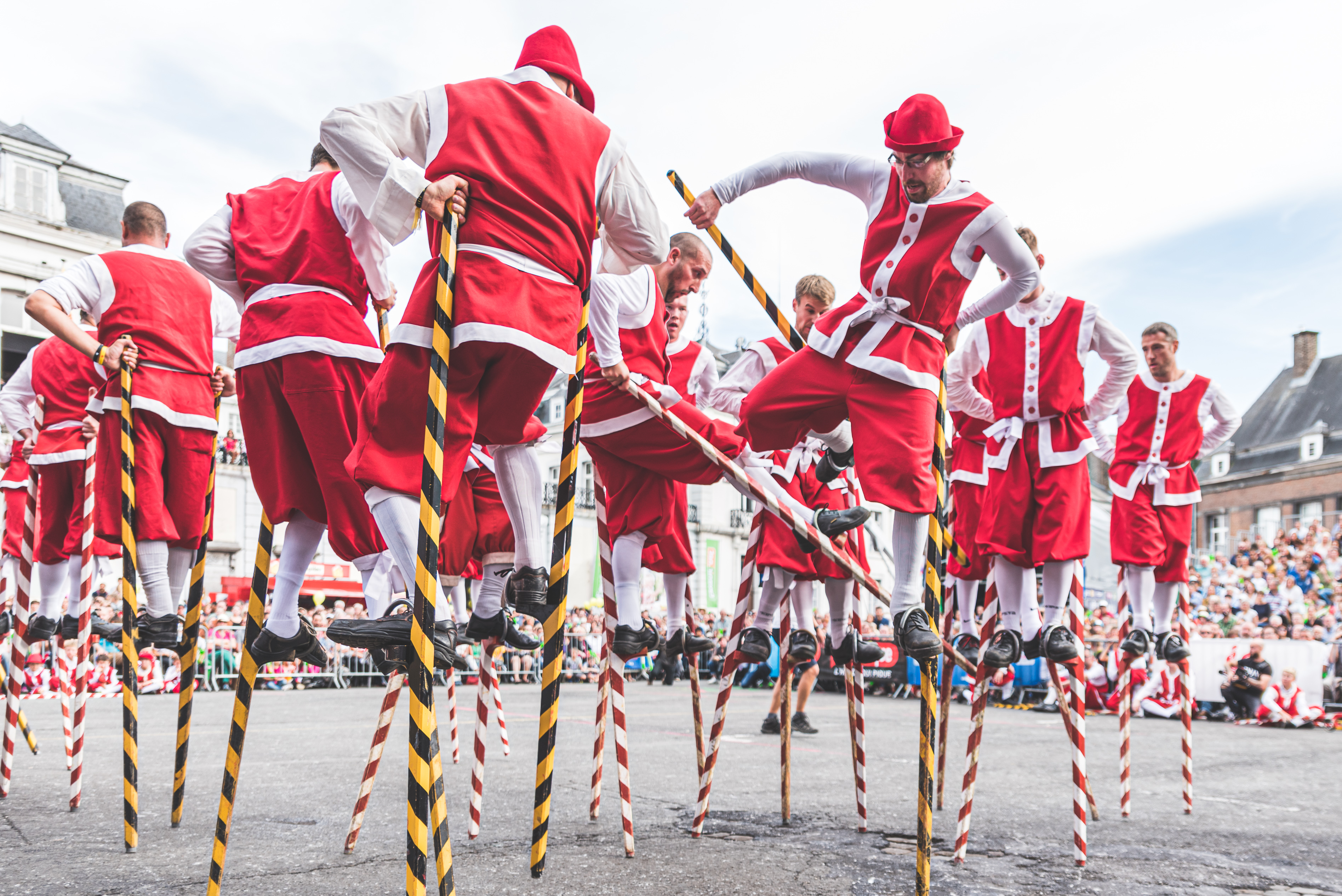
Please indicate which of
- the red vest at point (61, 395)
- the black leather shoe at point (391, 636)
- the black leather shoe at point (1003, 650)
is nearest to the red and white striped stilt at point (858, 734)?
the black leather shoe at point (1003, 650)

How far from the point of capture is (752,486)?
4250 millimetres

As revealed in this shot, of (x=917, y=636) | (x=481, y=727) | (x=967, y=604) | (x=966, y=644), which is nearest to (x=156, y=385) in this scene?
(x=481, y=727)

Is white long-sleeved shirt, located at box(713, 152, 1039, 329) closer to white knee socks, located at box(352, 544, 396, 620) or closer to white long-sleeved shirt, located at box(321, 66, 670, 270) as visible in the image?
white long-sleeved shirt, located at box(321, 66, 670, 270)

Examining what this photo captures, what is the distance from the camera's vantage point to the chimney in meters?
54.8

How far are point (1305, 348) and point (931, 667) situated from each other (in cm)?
6280

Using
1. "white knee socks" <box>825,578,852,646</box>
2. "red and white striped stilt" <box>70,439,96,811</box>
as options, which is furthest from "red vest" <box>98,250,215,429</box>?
"white knee socks" <box>825,578,852,646</box>

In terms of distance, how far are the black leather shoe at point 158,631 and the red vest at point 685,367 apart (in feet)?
10.0

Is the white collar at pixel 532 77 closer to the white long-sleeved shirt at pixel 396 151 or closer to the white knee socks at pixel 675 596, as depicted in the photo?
the white long-sleeved shirt at pixel 396 151

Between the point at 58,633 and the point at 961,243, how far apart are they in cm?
580

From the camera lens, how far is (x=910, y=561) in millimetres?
3916

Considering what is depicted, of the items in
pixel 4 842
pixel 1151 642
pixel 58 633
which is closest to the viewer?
pixel 4 842

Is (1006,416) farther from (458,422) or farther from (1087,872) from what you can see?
(458,422)

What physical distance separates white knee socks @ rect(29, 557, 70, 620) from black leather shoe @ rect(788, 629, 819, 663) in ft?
15.1

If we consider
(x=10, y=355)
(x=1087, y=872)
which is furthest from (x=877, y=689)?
(x=10, y=355)
